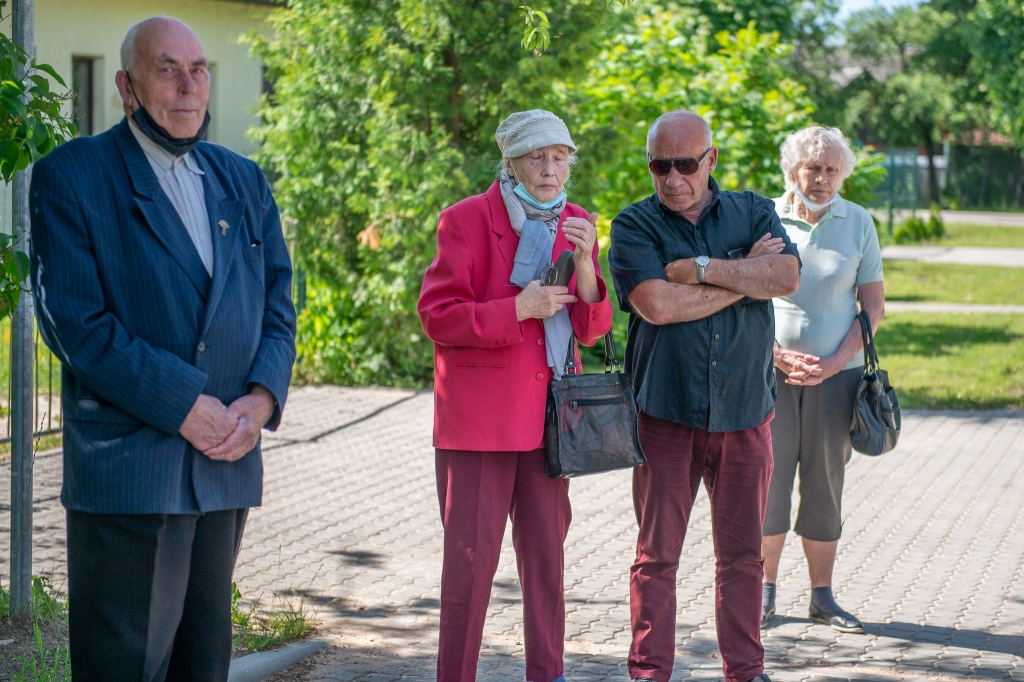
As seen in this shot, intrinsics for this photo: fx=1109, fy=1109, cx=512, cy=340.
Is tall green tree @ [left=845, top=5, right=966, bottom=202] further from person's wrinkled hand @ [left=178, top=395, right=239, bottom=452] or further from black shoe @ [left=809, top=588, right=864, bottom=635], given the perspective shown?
person's wrinkled hand @ [left=178, top=395, right=239, bottom=452]

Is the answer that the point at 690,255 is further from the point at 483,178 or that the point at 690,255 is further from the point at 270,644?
the point at 483,178

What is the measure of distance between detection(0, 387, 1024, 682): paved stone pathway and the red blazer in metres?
1.19

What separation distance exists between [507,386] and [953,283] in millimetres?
18667

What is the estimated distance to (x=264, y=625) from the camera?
482 centimetres

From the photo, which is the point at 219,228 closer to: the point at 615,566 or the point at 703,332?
the point at 703,332

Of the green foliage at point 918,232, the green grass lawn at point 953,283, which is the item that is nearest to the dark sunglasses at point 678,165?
the green grass lawn at point 953,283

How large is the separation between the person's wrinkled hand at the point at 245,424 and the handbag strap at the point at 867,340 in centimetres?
288

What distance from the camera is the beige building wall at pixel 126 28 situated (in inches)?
568

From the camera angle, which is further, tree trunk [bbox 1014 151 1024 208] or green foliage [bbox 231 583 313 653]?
tree trunk [bbox 1014 151 1024 208]

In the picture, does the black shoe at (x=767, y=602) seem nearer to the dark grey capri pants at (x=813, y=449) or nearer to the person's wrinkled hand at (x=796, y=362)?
the dark grey capri pants at (x=813, y=449)

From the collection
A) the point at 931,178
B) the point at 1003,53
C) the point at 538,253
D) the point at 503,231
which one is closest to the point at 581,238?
the point at 538,253

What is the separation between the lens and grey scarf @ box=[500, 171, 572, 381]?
3.80 meters

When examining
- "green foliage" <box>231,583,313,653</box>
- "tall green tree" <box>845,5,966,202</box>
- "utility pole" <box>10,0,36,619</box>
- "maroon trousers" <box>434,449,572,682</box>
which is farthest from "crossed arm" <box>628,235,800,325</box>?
"tall green tree" <box>845,5,966,202</box>

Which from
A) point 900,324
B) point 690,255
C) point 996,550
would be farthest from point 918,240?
point 690,255
